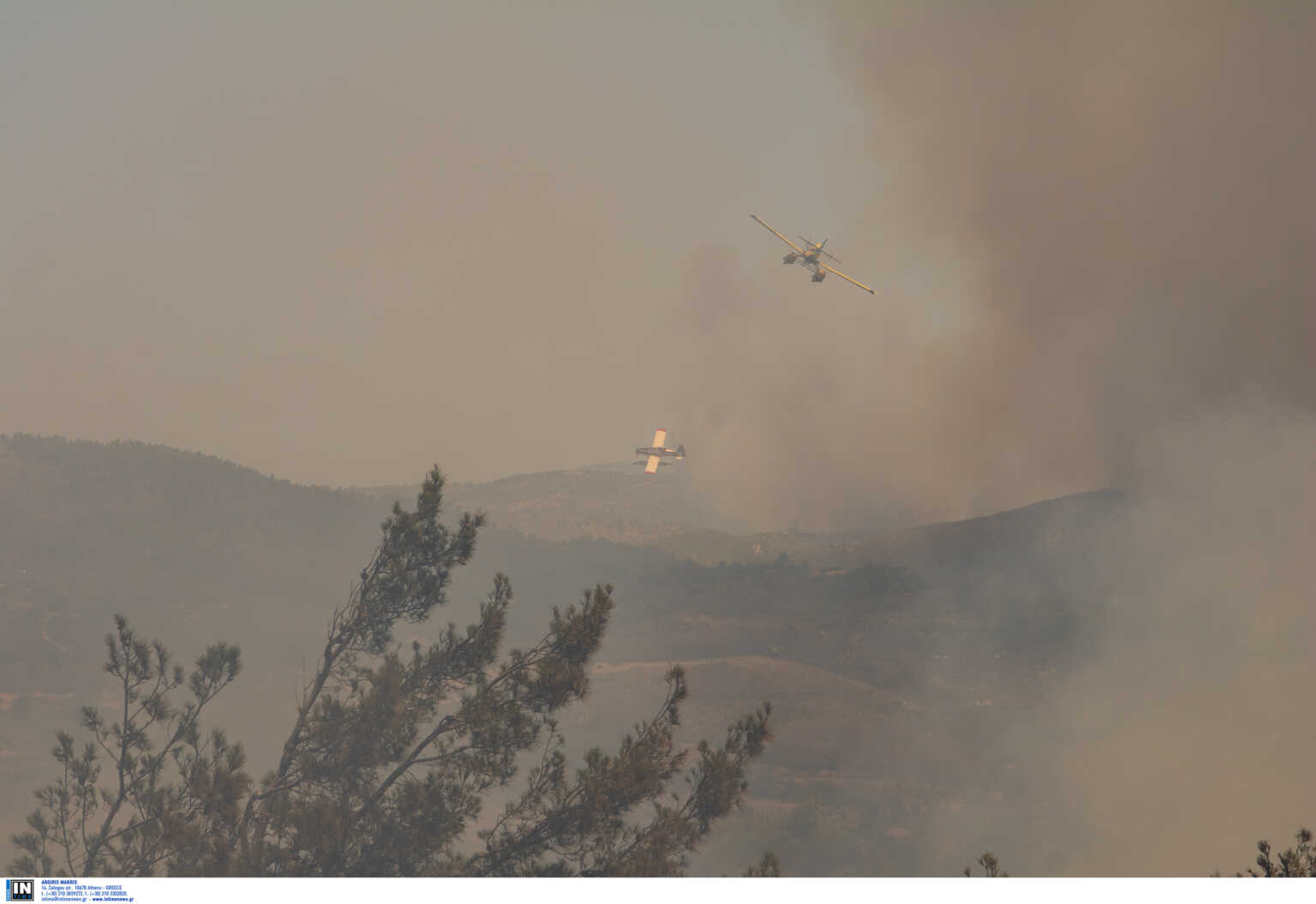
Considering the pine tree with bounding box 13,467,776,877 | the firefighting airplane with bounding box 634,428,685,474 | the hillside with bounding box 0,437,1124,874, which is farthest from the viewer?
the hillside with bounding box 0,437,1124,874

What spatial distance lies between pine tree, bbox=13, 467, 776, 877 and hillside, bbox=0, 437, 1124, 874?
110ft

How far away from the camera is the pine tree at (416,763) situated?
45.8 ft

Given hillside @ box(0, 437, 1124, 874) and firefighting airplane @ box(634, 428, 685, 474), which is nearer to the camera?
firefighting airplane @ box(634, 428, 685, 474)

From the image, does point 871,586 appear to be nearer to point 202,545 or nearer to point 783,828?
point 783,828

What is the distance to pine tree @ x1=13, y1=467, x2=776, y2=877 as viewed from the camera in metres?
14.0

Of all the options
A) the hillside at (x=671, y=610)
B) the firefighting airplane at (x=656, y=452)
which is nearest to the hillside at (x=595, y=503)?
the hillside at (x=671, y=610)

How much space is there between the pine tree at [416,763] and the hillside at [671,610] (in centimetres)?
3355

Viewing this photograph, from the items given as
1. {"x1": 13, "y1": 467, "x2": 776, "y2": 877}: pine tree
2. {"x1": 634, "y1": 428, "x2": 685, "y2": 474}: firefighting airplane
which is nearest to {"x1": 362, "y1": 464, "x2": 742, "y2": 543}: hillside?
{"x1": 634, "y1": 428, "x2": 685, "y2": 474}: firefighting airplane

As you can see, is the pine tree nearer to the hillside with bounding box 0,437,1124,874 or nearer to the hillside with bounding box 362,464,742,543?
the hillside with bounding box 0,437,1124,874

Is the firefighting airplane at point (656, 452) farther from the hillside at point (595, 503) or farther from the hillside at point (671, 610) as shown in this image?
the hillside at point (595, 503)

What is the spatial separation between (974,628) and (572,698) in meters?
59.6

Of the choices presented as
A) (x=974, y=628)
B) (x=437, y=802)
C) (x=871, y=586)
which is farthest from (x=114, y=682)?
(x=437, y=802)

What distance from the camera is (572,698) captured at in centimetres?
1494

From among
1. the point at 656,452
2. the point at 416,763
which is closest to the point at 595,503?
the point at 656,452
